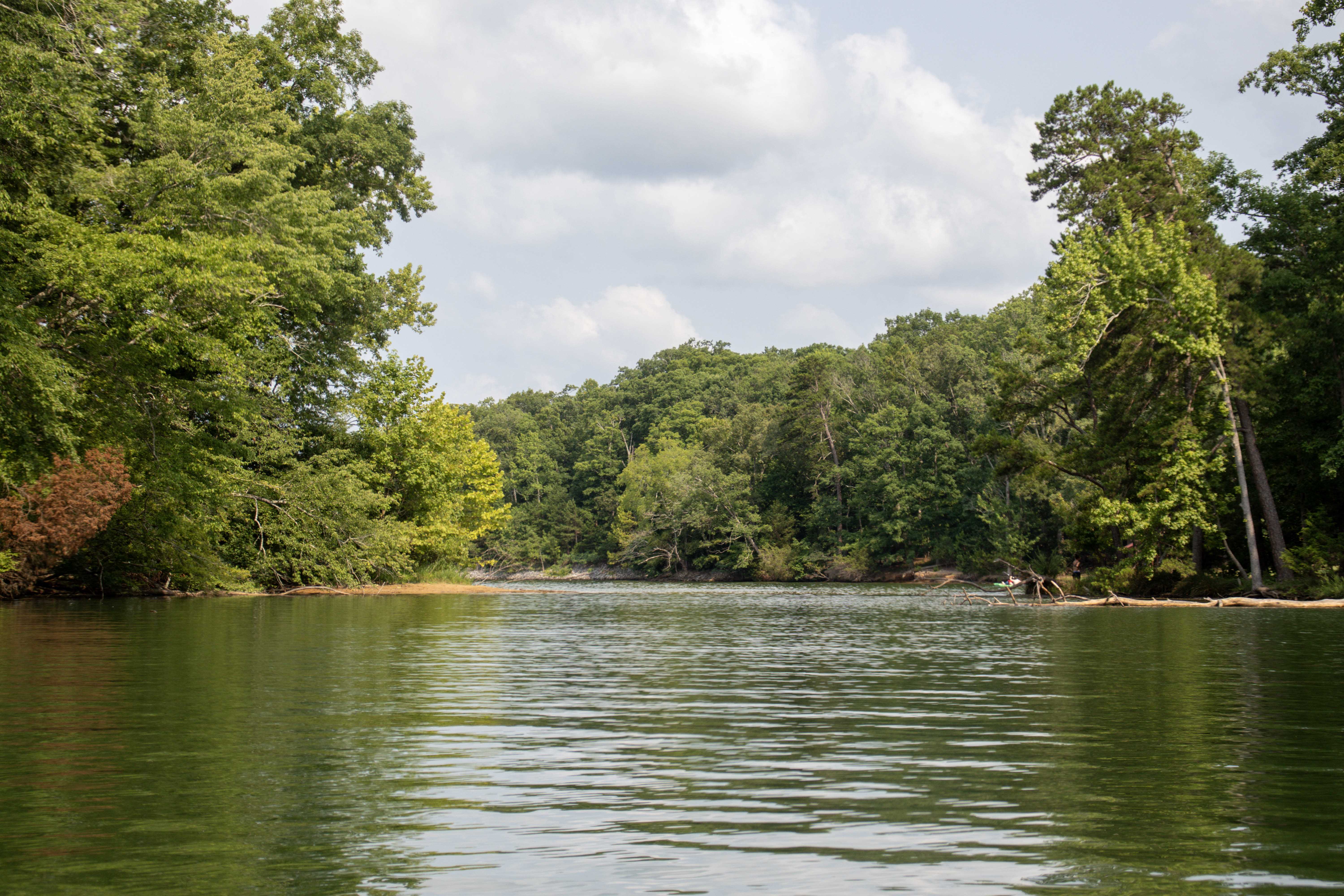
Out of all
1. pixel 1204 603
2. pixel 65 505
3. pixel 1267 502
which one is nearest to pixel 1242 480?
pixel 1267 502

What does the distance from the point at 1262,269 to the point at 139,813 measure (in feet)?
144

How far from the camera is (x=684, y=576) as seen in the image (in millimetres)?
96312

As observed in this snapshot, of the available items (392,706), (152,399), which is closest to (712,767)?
(392,706)

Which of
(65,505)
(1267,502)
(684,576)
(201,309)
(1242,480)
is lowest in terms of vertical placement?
(684,576)

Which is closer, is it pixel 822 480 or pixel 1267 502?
pixel 1267 502

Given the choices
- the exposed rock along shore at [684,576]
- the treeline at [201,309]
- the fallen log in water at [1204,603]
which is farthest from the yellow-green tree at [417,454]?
the fallen log in water at [1204,603]

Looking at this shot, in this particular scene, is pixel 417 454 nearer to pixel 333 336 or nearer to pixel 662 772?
pixel 333 336

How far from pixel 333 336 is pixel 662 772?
3767 centimetres

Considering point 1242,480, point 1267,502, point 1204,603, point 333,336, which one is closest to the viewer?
point 1204,603

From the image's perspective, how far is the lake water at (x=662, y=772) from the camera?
5.28 metres

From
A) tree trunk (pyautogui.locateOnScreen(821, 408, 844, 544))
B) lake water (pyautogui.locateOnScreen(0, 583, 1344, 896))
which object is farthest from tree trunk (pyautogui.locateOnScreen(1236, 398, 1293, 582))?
tree trunk (pyautogui.locateOnScreen(821, 408, 844, 544))

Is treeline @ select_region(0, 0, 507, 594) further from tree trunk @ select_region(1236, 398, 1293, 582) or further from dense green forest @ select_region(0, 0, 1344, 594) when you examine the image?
tree trunk @ select_region(1236, 398, 1293, 582)

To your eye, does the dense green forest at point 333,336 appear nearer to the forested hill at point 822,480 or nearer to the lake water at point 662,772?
the forested hill at point 822,480

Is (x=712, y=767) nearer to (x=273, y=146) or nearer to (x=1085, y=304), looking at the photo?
(x=273, y=146)
